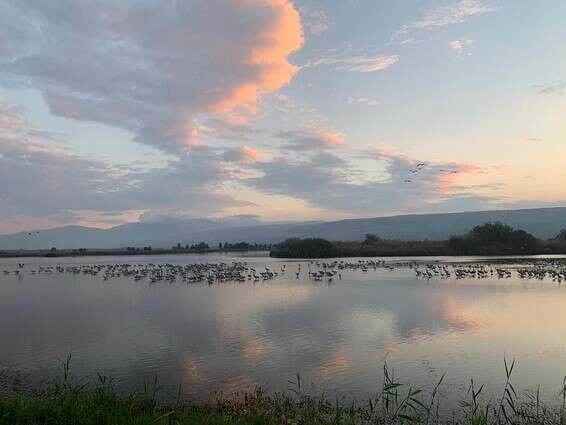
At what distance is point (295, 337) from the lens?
17203 mm

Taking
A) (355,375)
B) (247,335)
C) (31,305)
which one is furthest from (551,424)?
(31,305)

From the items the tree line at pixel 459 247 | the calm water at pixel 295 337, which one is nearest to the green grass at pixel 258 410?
the calm water at pixel 295 337

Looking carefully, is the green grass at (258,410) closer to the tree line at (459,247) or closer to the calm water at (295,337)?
the calm water at (295,337)

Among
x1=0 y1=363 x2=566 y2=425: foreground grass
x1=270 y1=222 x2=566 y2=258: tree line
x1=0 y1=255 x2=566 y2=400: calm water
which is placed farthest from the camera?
x1=270 y1=222 x2=566 y2=258: tree line

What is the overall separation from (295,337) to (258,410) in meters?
7.36

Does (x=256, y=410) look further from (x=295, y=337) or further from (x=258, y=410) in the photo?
(x=295, y=337)

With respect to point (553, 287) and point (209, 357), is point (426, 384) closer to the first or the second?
point (209, 357)

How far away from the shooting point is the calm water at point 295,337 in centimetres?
1265

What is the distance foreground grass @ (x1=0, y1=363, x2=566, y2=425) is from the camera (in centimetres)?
828

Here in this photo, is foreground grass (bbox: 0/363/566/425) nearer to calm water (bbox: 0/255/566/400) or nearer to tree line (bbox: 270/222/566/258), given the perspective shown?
calm water (bbox: 0/255/566/400)

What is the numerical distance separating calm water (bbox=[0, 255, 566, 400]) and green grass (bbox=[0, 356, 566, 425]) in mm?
798

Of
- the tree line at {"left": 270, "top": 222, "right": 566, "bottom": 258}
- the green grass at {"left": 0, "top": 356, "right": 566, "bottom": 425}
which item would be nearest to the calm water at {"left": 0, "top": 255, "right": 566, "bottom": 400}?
the green grass at {"left": 0, "top": 356, "right": 566, "bottom": 425}

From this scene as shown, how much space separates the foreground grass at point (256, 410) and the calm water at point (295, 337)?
34.3 inches

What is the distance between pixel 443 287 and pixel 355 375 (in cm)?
2316
